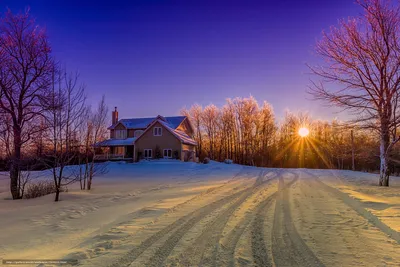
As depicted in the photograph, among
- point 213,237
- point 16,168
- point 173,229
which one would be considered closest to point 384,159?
point 213,237

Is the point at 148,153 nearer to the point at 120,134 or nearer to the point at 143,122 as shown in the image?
the point at 143,122

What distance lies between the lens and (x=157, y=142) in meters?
34.4

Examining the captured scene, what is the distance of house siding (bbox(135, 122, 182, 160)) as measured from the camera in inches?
1331

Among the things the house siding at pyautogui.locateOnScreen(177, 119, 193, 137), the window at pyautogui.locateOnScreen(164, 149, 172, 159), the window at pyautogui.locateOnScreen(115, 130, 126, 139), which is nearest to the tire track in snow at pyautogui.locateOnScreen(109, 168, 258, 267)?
the window at pyautogui.locateOnScreen(164, 149, 172, 159)

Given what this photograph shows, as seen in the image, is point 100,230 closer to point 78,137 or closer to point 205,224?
point 205,224

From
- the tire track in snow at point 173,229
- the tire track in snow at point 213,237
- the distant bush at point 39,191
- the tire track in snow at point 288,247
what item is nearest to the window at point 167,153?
the distant bush at point 39,191

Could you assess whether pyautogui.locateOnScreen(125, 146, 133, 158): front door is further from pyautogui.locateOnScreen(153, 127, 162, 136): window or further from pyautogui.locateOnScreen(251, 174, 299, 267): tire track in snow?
pyautogui.locateOnScreen(251, 174, 299, 267): tire track in snow

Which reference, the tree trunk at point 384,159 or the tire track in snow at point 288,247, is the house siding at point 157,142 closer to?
the tree trunk at point 384,159

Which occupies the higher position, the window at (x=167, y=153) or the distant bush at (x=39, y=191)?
the window at (x=167, y=153)

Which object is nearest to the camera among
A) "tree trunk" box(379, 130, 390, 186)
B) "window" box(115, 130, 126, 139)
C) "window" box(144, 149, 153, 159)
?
"tree trunk" box(379, 130, 390, 186)

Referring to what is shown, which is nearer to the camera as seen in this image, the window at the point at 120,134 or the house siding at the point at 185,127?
the window at the point at 120,134

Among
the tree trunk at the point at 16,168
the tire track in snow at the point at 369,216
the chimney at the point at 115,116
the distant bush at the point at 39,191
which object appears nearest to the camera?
the tire track in snow at the point at 369,216

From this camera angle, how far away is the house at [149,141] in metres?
33.9

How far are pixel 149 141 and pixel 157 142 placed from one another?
121cm
